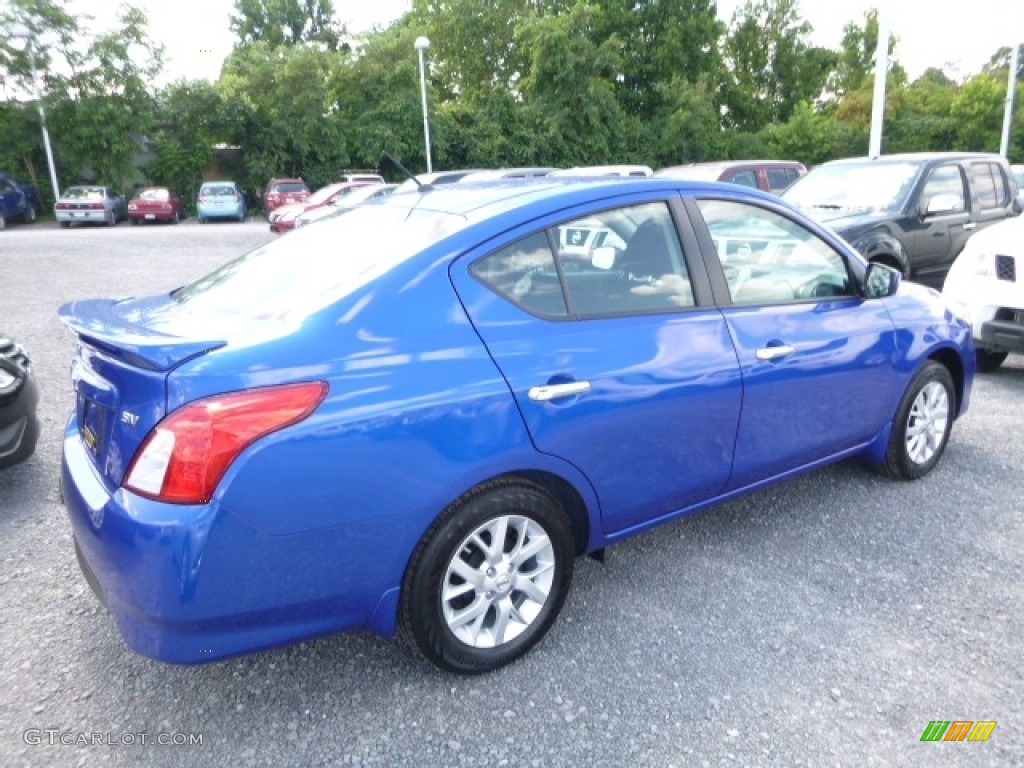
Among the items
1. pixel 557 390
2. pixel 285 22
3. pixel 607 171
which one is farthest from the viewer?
pixel 285 22

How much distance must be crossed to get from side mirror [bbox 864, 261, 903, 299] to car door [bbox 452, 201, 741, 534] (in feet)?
3.33

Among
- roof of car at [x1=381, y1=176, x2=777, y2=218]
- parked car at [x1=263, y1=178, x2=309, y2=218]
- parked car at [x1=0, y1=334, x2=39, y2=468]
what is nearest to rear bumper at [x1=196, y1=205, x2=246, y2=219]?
parked car at [x1=263, y1=178, x2=309, y2=218]

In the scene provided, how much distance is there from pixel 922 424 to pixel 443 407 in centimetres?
287

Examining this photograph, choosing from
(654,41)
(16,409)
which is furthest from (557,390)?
(654,41)

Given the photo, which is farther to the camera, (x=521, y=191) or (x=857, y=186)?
(x=857, y=186)

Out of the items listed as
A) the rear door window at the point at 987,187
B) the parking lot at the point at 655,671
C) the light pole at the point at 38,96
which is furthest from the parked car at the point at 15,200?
the rear door window at the point at 987,187

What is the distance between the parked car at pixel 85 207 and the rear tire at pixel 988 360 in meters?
25.7

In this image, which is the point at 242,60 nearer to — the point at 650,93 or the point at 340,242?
the point at 650,93

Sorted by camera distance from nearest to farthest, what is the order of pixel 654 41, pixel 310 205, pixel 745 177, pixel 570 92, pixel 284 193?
pixel 745 177
pixel 310 205
pixel 284 193
pixel 570 92
pixel 654 41

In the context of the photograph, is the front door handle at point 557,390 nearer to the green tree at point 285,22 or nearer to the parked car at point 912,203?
the parked car at point 912,203

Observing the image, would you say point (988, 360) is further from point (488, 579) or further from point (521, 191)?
point (488, 579)

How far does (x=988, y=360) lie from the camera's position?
20.3 feet

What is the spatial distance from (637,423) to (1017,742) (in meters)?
1.42

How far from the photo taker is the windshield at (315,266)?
8.11ft
